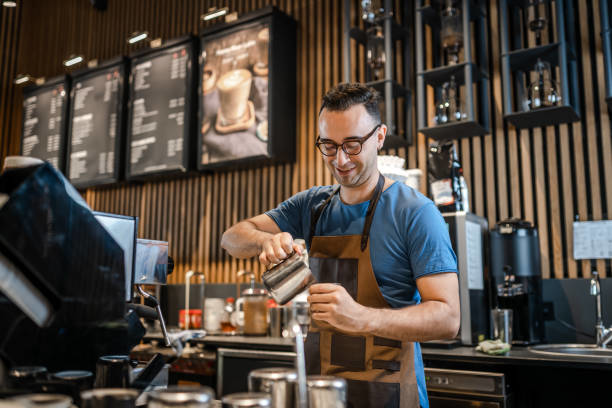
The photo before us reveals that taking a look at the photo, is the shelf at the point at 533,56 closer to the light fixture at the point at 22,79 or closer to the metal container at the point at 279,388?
the metal container at the point at 279,388

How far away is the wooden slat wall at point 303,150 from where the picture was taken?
10.5ft

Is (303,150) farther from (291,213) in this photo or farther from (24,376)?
(24,376)

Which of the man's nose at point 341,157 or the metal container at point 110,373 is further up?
the man's nose at point 341,157

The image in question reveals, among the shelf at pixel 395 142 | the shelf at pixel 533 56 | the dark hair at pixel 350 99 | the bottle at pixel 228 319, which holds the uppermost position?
the shelf at pixel 533 56

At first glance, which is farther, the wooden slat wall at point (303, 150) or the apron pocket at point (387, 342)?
the wooden slat wall at point (303, 150)

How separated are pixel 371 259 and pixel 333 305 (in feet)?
1.35

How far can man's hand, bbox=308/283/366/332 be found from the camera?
140cm

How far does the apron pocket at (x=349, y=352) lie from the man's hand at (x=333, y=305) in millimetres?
301

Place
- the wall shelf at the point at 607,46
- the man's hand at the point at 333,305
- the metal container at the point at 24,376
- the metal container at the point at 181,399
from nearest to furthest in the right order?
the metal container at the point at 181,399, the metal container at the point at 24,376, the man's hand at the point at 333,305, the wall shelf at the point at 607,46

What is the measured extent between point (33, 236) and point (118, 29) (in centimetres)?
515

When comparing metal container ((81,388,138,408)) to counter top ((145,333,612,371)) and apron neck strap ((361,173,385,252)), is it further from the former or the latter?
counter top ((145,333,612,371))

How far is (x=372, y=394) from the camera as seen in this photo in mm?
1631

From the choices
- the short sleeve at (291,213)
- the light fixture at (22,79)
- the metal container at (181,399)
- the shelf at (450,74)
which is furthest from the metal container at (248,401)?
the light fixture at (22,79)

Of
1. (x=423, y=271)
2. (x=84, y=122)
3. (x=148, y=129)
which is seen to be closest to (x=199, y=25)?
(x=148, y=129)
